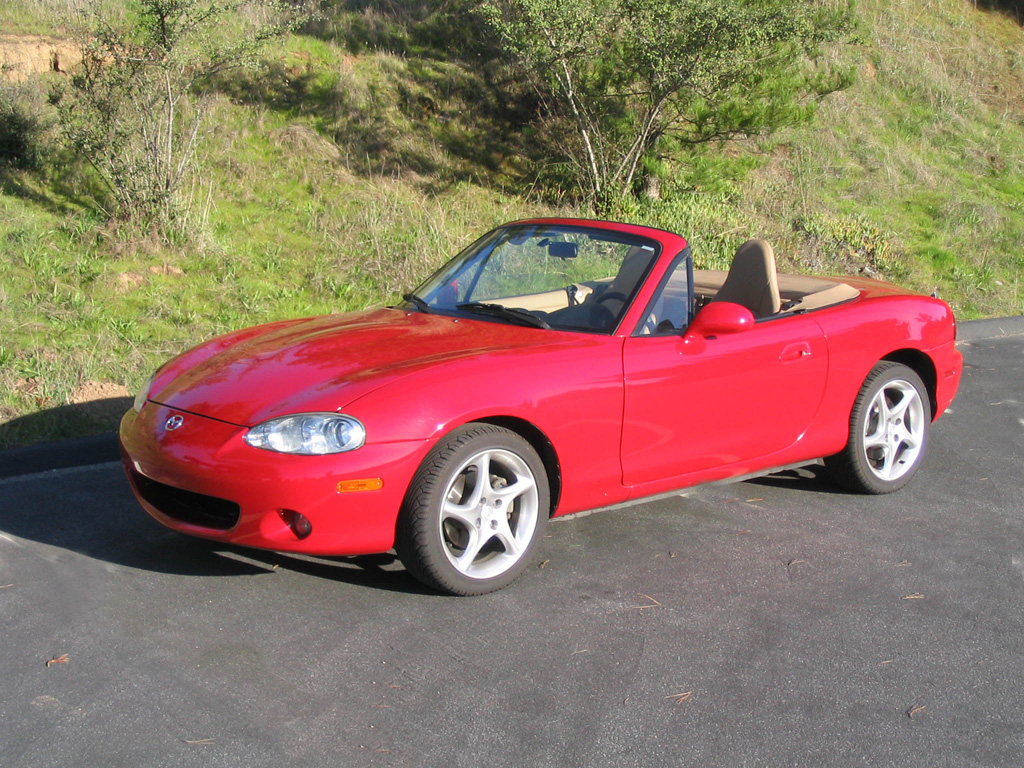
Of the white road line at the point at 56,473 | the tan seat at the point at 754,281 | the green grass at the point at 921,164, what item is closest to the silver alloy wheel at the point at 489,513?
the tan seat at the point at 754,281

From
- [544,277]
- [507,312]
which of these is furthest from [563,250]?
[507,312]

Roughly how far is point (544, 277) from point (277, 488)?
204 cm

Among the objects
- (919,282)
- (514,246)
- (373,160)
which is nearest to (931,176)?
(919,282)

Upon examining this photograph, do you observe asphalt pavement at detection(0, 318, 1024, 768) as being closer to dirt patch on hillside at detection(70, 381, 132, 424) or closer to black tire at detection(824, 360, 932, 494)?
black tire at detection(824, 360, 932, 494)

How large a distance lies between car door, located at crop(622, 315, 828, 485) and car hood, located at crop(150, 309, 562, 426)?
0.50 m

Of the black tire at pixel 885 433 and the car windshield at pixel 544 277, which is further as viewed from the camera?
the black tire at pixel 885 433

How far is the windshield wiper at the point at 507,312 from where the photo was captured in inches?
179

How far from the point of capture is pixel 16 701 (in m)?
3.02

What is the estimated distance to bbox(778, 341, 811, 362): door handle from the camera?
4.86 meters

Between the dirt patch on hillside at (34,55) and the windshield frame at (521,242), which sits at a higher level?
the dirt patch on hillside at (34,55)

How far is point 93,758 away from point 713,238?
1095cm

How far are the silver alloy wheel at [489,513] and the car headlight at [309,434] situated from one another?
46 centimetres

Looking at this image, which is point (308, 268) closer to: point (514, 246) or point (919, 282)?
point (514, 246)

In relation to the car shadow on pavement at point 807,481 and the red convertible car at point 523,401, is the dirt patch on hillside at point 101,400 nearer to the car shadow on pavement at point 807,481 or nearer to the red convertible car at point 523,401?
the red convertible car at point 523,401
